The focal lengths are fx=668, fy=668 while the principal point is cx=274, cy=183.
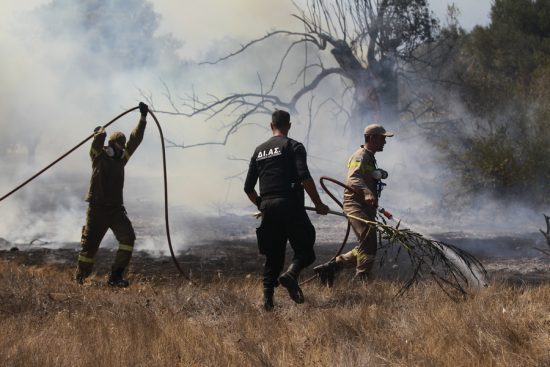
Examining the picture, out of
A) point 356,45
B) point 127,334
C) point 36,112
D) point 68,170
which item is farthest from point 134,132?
point 68,170

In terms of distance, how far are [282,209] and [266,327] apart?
1.00 m

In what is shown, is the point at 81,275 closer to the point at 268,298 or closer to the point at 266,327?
the point at 268,298

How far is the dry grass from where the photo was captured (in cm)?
377

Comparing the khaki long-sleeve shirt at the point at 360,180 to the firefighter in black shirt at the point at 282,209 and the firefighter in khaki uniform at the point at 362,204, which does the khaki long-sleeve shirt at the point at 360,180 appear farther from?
the firefighter in black shirt at the point at 282,209

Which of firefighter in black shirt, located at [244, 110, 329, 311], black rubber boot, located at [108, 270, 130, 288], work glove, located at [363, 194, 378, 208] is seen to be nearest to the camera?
firefighter in black shirt, located at [244, 110, 329, 311]

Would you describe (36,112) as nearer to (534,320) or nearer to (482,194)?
(482,194)

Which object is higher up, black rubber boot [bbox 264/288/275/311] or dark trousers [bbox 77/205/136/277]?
dark trousers [bbox 77/205/136/277]

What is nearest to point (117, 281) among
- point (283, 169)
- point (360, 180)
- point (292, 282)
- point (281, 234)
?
point (281, 234)

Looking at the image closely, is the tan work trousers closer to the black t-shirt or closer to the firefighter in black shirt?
the firefighter in black shirt

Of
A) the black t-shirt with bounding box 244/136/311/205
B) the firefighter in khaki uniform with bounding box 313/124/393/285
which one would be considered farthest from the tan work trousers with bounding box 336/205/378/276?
the black t-shirt with bounding box 244/136/311/205

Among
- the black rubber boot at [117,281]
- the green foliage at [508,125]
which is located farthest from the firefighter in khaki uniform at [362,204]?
the green foliage at [508,125]

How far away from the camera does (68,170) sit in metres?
21.6

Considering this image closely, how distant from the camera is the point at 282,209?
5.15 metres

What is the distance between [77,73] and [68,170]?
6.81 m
